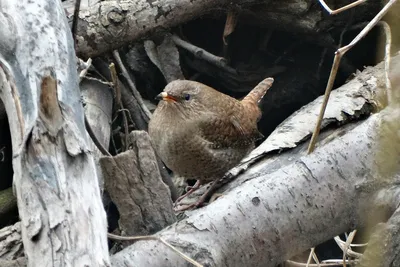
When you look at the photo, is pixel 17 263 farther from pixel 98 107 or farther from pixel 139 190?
pixel 98 107

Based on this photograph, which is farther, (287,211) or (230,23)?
(230,23)

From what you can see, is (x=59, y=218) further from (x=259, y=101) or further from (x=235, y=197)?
(x=259, y=101)

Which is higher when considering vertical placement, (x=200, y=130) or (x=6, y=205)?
(x=200, y=130)

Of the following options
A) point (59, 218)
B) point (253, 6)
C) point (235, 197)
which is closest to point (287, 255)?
point (235, 197)

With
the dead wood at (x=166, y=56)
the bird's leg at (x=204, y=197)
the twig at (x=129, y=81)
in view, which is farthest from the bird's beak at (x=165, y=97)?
the bird's leg at (x=204, y=197)

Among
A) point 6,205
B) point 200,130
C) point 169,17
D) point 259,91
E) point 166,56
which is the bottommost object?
point 6,205

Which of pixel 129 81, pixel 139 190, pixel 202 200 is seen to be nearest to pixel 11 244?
pixel 139 190

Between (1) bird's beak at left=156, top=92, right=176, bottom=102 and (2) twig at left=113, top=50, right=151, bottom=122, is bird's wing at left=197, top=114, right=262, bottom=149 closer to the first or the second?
(1) bird's beak at left=156, top=92, right=176, bottom=102

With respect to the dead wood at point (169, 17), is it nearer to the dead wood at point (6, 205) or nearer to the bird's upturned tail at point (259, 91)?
the bird's upturned tail at point (259, 91)
